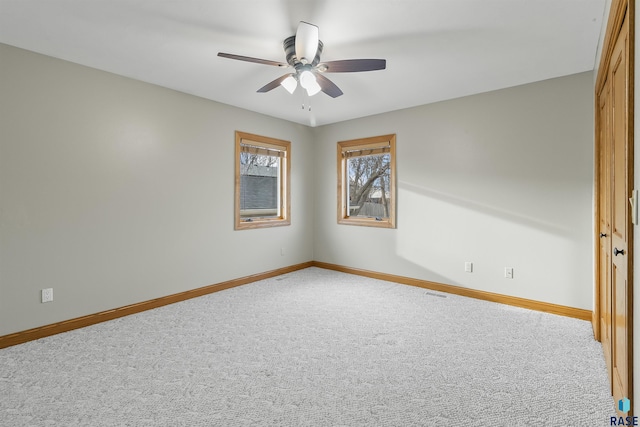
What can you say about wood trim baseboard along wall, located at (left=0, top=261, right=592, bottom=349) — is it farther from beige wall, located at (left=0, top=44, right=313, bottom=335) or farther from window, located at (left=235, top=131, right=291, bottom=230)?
window, located at (left=235, top=131, right=291, bottom=230)

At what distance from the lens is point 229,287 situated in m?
4.56

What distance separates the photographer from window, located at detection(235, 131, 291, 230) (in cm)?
478

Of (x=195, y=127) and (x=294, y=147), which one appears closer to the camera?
(x=195, y=127)

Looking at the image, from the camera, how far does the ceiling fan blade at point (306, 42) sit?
7.41 feet

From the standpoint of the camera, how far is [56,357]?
261 centimetres

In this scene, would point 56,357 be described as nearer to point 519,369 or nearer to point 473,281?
point 519,369

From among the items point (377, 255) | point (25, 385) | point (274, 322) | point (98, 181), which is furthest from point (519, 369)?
point (98, 181)

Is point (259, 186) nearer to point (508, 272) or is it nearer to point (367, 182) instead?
point (367, 182)

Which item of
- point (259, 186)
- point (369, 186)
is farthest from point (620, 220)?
point (259, 186)

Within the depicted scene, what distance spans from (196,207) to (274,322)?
180 centimetres

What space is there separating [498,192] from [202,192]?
3523mm

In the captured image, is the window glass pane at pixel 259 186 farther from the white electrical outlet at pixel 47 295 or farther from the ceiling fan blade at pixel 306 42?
the ceiling fan blade at pixel 306 42

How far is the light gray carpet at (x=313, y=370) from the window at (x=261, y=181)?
164cm

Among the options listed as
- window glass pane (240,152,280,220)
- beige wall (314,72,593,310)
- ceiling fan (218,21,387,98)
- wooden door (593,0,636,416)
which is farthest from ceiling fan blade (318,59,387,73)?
window glass pane (240,152,280,220)
